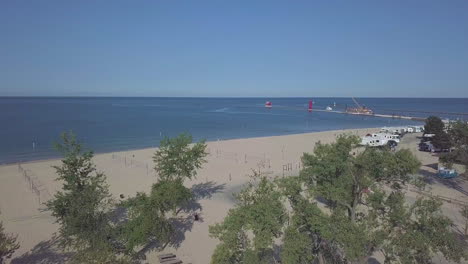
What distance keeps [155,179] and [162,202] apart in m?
14.8

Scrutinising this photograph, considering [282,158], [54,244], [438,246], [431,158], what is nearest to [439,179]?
[431,158]

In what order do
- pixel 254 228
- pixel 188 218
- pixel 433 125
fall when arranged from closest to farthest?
pixel 254 228, pixel 188 218, pixel 433 125

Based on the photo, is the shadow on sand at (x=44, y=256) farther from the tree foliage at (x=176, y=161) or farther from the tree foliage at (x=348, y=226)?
the tree foliage at (x=348, y=226)

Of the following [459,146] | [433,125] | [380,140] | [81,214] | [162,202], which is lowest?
[380,140]

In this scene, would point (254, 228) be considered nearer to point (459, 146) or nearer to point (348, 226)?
point (348, 226)

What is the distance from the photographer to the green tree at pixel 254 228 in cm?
1091

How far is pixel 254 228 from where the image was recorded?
11.0 meters

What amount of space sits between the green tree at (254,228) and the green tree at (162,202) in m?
4.88

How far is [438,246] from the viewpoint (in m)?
10.7

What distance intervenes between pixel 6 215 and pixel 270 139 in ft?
142

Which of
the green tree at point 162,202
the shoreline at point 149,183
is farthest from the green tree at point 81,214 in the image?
the shoreline at point 149,183

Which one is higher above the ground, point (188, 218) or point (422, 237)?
point (422, 237)

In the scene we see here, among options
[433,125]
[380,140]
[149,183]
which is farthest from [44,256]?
[433,125]

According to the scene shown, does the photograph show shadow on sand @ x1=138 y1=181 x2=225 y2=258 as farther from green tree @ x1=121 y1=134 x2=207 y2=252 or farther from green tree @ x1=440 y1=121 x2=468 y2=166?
green tree @ x1=440 y1=121 x2=468 y2=166
